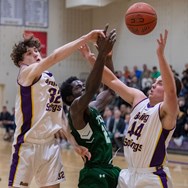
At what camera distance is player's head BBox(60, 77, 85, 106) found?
14.8 feet

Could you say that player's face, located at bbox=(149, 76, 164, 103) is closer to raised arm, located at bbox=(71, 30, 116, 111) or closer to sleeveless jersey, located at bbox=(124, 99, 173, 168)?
sleeveless jersey, located at bbox=(124, 99, 173, 168)

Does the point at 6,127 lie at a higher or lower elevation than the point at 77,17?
lower

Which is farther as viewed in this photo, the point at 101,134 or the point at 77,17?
the point at 77,17

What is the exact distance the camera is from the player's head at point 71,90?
178 inches

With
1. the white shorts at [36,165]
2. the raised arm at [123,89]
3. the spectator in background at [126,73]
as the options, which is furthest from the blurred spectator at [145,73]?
the raised arm at [123,89]

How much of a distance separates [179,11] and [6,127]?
310 inches

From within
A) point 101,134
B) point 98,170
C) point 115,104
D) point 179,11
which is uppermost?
point 179,11

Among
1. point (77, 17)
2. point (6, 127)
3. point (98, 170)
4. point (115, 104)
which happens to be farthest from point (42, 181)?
point (77, 17)

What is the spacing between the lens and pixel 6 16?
20812 millimetres

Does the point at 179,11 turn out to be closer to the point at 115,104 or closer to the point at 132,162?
the point at 115,104

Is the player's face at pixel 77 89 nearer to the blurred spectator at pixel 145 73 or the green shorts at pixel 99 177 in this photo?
the green shorts at pixel 99 177

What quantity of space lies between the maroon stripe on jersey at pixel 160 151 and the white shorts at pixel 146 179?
7 cm

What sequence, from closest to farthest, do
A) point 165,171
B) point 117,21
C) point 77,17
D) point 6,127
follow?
point 165,171
point 6,127
point 117,21
point 77,17

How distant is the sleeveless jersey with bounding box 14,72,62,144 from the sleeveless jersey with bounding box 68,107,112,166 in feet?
1.78
